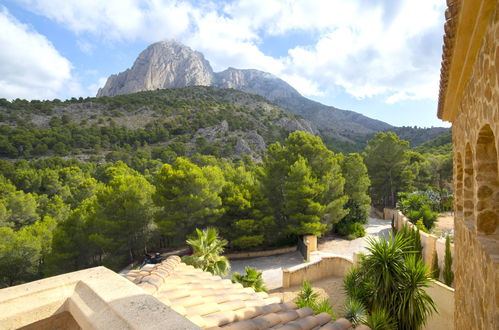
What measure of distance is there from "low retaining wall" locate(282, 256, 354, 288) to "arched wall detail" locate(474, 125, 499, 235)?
964 centimetres

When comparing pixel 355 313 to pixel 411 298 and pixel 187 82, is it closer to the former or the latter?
pixel 411 298

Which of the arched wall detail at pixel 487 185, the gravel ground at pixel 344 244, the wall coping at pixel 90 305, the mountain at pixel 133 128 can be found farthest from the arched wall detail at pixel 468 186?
the mountain at pixel 133 128

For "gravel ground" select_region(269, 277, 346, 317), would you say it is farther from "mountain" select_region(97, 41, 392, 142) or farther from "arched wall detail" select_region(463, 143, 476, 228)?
"mountain" select_region(97, 41, 392, 142)

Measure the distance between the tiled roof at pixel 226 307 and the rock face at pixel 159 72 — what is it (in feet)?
363

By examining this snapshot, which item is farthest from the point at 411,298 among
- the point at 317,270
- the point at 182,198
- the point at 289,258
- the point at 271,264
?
the point at 182,198

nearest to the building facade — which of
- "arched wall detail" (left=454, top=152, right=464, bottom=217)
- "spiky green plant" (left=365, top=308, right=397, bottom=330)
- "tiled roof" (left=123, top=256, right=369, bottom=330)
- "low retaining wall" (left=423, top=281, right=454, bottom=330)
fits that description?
"arched wall detail" (left=454, top=152, right=464, bottom=217)

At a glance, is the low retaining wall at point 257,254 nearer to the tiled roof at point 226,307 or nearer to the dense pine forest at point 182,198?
the dense pine forest at point 182,198

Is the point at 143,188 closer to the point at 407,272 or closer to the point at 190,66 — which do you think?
the point at 407,272

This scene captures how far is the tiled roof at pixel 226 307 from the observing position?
2824 millimetres

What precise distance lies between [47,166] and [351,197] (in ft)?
115

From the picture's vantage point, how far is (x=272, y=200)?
58.9 ft

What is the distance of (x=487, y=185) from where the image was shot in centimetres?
277

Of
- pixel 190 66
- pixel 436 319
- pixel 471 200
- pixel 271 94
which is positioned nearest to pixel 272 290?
pixel 436 319

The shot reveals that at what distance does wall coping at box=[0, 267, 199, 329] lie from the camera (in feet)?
5.50
